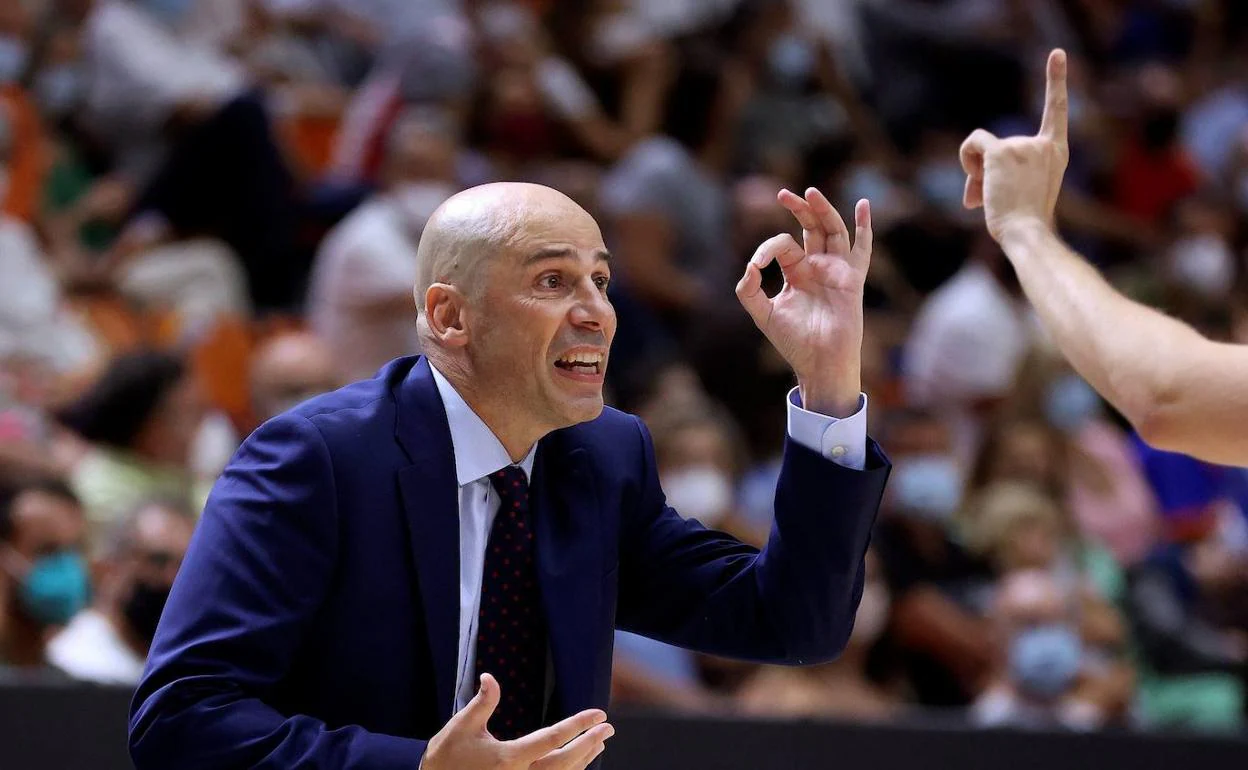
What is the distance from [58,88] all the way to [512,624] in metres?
5.70

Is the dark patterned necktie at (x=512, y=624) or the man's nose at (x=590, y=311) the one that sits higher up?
the man's nose at (x=590, y=311)

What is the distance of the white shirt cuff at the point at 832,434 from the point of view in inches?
115

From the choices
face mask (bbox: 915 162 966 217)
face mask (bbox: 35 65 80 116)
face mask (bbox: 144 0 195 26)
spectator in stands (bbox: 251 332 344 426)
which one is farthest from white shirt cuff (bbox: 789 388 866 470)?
face mask (bbox: 915 162 966 217)

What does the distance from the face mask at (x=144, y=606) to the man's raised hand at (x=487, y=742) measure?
269 cm

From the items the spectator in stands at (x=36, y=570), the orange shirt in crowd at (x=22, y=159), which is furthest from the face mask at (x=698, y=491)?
the orange shirt in crowd at (x=22, y=159)

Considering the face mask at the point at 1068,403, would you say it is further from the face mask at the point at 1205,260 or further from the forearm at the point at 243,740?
the forearm at the point at 243,740

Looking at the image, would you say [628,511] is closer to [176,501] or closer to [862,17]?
[176,501]

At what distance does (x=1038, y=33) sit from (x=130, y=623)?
7.51 metres

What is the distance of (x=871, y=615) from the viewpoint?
6434 millimetres

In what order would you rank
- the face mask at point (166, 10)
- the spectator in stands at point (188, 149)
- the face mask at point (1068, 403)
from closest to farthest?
the spectator in stands at point (188, 149)
the face mask at point (1068, 403)
the face mask at point (166, 10)

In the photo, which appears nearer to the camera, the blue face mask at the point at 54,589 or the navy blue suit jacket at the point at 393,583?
the navy blue suit jacket at the point at 393,583

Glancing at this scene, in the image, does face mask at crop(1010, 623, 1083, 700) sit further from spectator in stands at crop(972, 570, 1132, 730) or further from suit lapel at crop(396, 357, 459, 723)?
suit lapel at crop(396, 357, 459, 723)

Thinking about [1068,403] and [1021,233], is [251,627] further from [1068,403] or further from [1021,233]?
[1068,403]

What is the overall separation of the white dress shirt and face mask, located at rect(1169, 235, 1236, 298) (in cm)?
676
